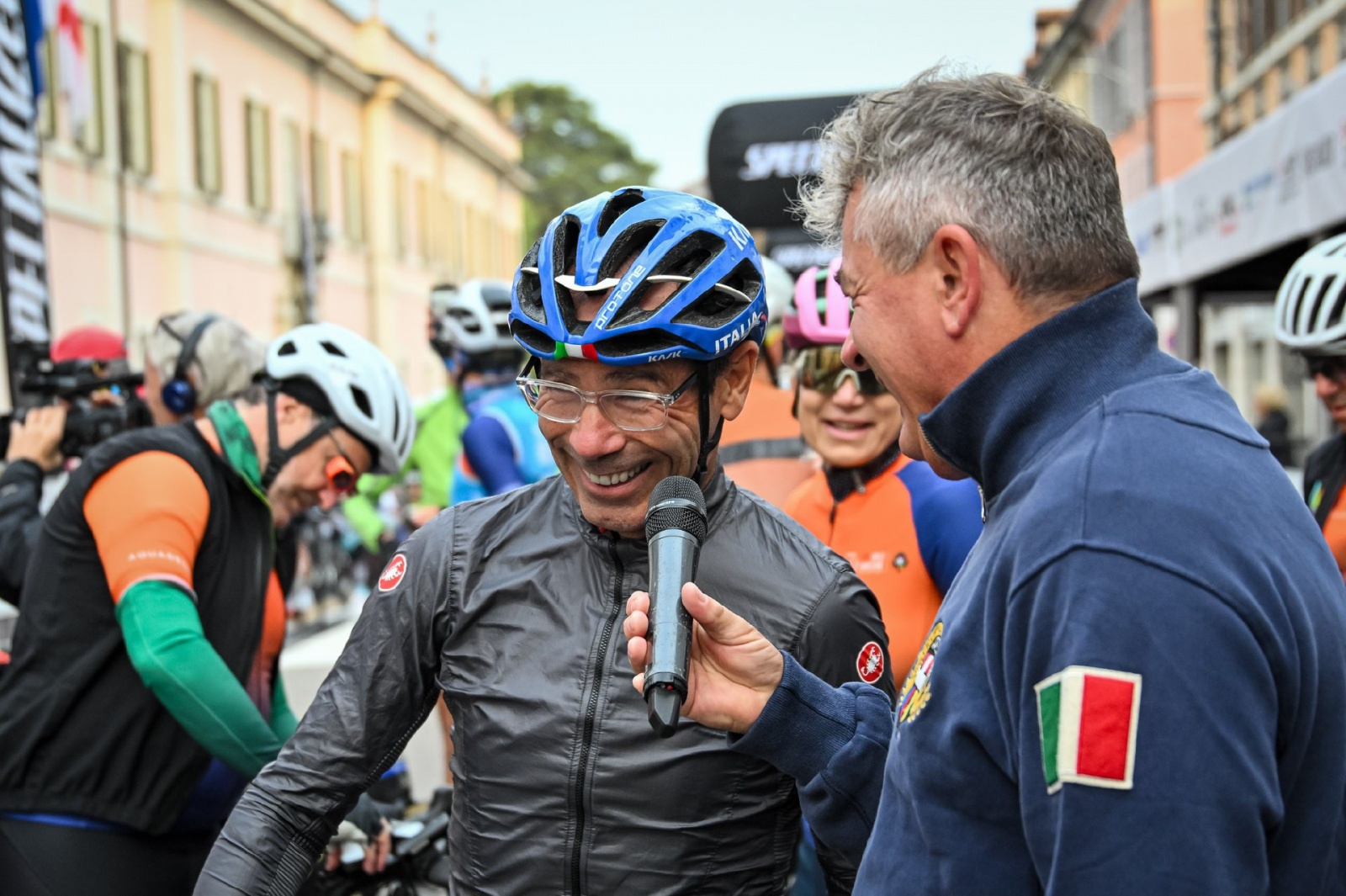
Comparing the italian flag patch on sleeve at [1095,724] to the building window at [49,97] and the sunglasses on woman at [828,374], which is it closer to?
the sunglasses on woman at [828,374]

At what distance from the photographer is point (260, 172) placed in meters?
31.5

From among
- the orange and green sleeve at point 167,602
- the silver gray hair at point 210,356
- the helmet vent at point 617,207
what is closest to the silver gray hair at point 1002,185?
the helmet vent at point 617,207

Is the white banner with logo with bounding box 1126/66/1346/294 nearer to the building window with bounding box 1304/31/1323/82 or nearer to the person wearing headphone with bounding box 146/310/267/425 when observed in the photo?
the person wearing headphone with bounding box 146/310/267/425

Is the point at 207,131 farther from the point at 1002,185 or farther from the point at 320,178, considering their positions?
the point at 1002,185

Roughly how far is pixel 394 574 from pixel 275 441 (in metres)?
1.41

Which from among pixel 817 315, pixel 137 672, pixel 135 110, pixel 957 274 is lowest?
pixel 137 672

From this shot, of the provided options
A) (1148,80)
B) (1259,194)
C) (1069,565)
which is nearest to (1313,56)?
(1148,80)

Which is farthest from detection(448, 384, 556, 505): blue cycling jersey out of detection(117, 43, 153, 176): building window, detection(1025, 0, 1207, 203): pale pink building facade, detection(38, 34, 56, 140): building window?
detection(1025, 0, 1207, 203): pale pink building facade

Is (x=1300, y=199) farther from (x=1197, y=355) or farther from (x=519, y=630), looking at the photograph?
(x=519, y=630)

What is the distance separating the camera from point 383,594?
2.35m

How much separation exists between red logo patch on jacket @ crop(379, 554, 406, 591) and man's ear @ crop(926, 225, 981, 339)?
116 cm

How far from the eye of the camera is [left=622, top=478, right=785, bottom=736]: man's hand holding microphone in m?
1.84

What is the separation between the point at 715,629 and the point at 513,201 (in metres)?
54.4

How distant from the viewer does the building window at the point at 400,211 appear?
40572 millimetres
